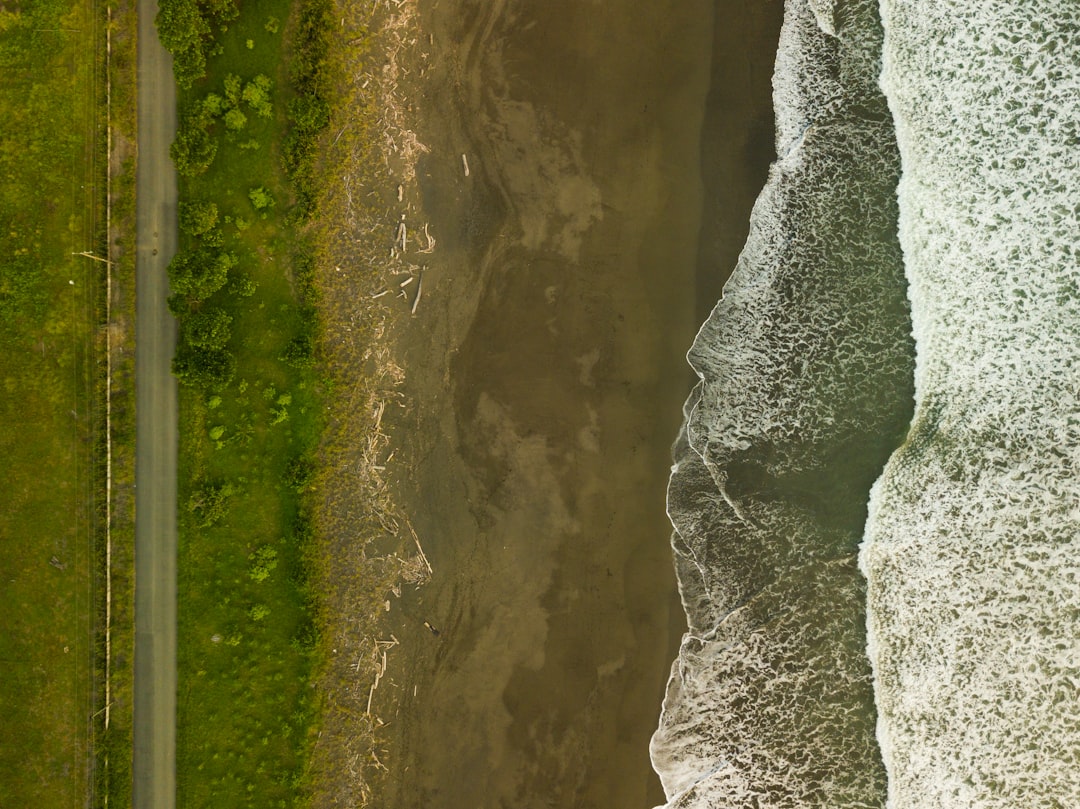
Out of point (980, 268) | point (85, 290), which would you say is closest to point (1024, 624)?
point (980, 268)

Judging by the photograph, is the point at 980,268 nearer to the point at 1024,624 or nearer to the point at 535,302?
the point at 1024,624

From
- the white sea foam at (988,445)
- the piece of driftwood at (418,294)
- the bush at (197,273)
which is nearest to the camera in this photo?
the white sea foam at (988,445)

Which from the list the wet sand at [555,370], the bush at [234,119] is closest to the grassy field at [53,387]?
the bush at [234,119]

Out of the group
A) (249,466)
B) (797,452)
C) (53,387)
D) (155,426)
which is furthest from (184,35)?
(797,452)

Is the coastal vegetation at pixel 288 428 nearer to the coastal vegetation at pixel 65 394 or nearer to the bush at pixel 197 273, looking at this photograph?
the bush at pixel 197 273

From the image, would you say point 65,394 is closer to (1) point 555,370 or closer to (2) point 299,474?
(2) point 299,474

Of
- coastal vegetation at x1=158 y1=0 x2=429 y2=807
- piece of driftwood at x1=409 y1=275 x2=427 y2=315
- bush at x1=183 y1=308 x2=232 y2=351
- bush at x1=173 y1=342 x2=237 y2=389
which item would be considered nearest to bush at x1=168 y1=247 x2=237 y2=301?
coastal vegetation at x1=158 y1=0 x2=429 y2=807

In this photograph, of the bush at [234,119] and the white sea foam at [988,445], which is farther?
the bush at [234,119]
